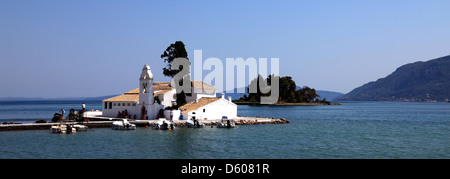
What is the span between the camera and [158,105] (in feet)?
196

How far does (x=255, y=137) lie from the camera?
4491 cm

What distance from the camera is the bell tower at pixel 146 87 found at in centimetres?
5875

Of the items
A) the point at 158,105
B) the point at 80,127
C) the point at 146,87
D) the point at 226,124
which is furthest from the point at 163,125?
the point at 80,127

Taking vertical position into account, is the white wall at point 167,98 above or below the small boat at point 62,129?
above

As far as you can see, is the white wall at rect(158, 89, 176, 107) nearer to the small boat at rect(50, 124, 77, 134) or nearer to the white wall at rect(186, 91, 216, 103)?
the white wall at rect(186, 91, 216, 103)

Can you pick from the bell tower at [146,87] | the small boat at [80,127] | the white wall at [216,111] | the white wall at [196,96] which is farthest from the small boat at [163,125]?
the white wall at [196,96]

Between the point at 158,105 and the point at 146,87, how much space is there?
10.9 feet

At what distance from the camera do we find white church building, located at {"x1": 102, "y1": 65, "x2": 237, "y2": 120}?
193 feet

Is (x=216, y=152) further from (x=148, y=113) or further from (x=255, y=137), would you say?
(x=148, y=113)

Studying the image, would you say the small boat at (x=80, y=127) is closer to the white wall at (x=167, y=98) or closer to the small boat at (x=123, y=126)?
the small boat at (x=123, y=126)

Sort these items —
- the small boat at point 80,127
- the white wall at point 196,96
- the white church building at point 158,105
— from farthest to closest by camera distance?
the white wall at point 196,96, the white church building at point 158,105, the small boat at point 80,127

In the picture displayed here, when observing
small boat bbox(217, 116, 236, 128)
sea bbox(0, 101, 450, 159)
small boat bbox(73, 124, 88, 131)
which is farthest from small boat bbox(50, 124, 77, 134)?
small boat bbox(217, 116, 236, 128)
